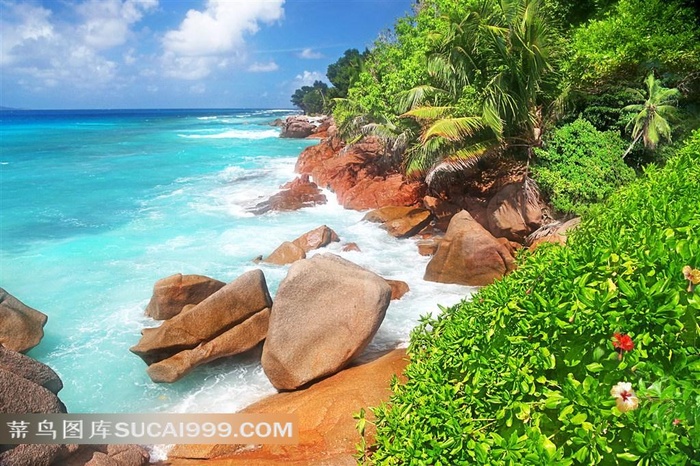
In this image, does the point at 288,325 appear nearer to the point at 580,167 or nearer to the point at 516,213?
the point at 516,213

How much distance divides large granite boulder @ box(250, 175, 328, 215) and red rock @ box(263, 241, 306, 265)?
16.5 feet

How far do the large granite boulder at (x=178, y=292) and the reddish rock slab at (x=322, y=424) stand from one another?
131 inches

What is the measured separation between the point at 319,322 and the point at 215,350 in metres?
1.99

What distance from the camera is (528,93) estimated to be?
420 inches

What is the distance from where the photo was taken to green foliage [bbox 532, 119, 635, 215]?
9.84 meters

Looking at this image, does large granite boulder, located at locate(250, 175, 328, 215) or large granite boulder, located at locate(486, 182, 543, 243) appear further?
large granite boulder, located at locate(250, 175, 328, 215)

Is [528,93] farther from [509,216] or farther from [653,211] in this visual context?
[653,211]

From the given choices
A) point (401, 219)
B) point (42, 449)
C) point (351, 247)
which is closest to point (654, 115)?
point (401, 219)

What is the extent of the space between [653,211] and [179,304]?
7650 millimetres

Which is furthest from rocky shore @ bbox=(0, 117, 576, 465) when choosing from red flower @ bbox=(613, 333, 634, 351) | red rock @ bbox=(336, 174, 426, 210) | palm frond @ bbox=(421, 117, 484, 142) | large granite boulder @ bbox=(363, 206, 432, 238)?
red rock @ bbox=(336, 174, 426, 210)

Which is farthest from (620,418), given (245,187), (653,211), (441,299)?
(245,187)

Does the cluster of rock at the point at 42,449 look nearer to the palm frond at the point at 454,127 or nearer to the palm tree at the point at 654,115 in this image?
the palm frond at the point at 454,127

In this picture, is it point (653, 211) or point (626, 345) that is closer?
point (626, 345)

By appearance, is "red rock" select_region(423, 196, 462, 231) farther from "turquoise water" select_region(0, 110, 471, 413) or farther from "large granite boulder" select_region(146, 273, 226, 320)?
"large granite boulder" select_region(146, 273, 226, 320)
